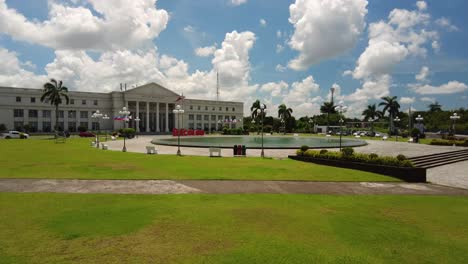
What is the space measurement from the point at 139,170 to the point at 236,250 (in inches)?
515

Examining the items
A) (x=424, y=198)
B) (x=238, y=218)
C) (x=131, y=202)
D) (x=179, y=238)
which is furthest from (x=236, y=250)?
(x=424, y=198)

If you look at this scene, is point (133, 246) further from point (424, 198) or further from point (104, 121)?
point (104, 121)

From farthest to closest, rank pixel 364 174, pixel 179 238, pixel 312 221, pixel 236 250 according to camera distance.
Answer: pixel 364 174, pixel 312 221, pixel 179 238, pixel 236 250

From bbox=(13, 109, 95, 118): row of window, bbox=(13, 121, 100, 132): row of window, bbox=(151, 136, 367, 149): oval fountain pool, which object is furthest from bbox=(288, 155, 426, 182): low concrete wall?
bbox=(13, 109, 95, 118): row of window

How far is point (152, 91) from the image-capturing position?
299 ft

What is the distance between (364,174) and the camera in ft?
57.2

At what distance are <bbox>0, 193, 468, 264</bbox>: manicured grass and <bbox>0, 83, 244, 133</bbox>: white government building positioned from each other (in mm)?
74168

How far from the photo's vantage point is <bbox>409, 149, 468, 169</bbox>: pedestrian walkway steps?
22.5 m

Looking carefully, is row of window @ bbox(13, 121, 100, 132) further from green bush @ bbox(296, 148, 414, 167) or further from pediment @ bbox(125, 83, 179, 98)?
green bush @ bbox(296, 148, 414, 167)

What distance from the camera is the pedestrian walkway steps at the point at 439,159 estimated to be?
73.7ft

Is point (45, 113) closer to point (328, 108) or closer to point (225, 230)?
point (225, 230)

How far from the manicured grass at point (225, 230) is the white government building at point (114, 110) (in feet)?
243

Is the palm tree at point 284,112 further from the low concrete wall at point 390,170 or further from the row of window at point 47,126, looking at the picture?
the low concrete wall at point 390,170

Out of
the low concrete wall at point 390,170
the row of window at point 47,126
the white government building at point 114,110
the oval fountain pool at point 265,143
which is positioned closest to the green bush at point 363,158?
the low concrete wall at point 390,170
